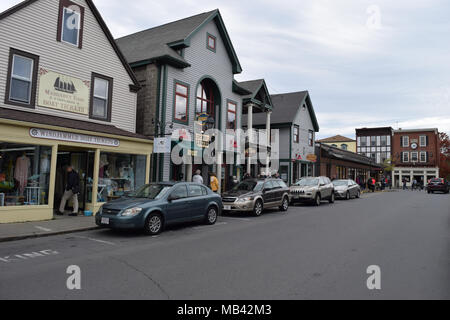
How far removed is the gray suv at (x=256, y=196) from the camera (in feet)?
43.7

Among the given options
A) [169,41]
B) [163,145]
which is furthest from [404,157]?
[163,145]

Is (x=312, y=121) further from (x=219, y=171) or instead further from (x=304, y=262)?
(x=304, y=262)

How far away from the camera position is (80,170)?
43.7 ft

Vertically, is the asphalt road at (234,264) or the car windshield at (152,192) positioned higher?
the car windshield at (152,192)

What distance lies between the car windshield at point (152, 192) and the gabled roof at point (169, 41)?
7.62 metres

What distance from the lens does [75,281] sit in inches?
200

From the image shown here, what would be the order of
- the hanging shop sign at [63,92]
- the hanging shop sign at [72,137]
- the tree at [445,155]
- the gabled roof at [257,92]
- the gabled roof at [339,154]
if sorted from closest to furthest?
the hanging shop sign at [72,137]
the hanging shop sign at [63,92]
the gabled roof at [257,92]
the gabled roof at [339,154]
the tree at [445,155]

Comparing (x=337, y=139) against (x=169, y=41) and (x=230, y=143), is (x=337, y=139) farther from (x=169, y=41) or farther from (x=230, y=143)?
(x=169, y=41)

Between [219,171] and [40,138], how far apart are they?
10701 millimetres

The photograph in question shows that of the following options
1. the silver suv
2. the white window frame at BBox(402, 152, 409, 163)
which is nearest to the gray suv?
the silver suv

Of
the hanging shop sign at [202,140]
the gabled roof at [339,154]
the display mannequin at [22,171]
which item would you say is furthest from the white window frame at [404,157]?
the display mannequin at [22,171]

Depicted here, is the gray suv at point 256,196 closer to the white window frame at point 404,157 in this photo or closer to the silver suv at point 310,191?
the silver suv at point 310,191

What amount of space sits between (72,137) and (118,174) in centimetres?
291
